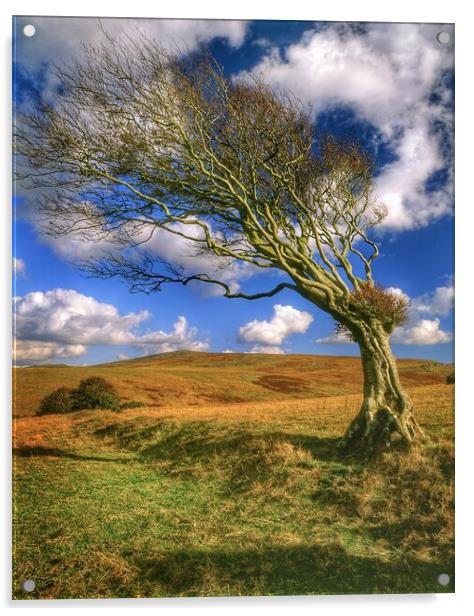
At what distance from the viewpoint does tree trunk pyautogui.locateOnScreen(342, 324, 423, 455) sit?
5.29m

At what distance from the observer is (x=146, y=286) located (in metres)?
5.18

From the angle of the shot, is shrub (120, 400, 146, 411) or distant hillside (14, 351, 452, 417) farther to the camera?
shrub (120, 400, 146, 411)

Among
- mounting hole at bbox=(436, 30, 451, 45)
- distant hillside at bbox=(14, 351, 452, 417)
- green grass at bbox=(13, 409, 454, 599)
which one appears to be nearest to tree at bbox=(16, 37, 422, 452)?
distant hillside at bbox=(14, 351, 452, 417)

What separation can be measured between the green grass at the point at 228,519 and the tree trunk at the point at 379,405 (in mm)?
227

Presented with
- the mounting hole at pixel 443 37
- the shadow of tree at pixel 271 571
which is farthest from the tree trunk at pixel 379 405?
the mounting hole at pixel 443 37

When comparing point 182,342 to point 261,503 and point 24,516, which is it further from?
point 24,516

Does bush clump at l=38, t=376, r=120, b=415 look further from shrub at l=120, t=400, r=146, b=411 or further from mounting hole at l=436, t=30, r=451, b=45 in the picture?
mounting hole at l=436, t=30, r=451, b=45

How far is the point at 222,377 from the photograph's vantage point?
546 cm

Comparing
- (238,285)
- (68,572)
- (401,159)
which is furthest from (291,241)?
(68,572)

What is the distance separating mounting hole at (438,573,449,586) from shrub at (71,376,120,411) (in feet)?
12.6

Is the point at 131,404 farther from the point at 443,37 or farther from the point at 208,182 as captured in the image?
the point at 443,37

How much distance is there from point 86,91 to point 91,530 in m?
4.59

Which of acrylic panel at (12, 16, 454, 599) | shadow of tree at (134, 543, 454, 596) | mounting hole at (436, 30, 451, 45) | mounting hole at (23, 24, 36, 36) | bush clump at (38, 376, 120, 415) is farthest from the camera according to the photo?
mounting hole at (436, 30, 451, 45)

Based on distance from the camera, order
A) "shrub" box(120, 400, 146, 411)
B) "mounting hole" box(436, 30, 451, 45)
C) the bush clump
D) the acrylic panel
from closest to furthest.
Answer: the acrylic panel
the bush clump
"mounting hole" box(436, 30, 451, 45)
"shrub" box(120, 400, 146, 411)
